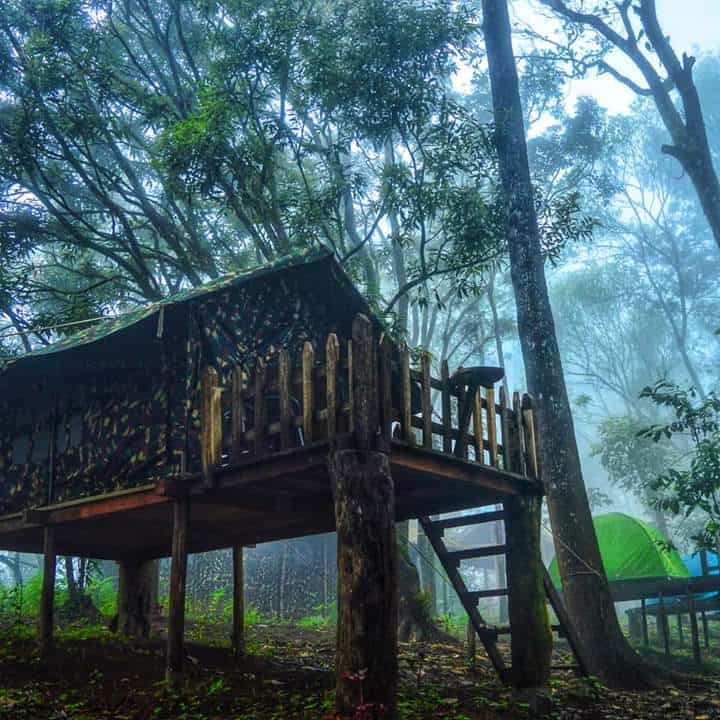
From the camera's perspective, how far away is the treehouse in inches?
287

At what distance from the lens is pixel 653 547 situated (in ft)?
63.0

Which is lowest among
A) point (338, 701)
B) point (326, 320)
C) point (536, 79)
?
point (338, 701)

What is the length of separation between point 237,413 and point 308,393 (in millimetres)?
990

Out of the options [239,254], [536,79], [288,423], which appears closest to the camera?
[288,423]

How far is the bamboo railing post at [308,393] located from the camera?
7652mm

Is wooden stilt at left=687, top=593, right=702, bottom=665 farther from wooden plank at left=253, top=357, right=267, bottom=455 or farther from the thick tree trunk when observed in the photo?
wooden plank at left=253, top=357, right=267, bottom=455

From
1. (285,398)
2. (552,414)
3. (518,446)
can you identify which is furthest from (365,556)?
(552,414)

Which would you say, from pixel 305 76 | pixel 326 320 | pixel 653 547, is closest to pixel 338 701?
pixel 326 320

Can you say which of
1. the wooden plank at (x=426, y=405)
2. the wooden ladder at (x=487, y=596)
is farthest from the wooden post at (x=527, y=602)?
the wooden plank at (x=426, y=405)

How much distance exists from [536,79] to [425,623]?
50.7ft

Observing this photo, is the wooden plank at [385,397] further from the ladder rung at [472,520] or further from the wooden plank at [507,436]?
the ladder rung at [472,520]

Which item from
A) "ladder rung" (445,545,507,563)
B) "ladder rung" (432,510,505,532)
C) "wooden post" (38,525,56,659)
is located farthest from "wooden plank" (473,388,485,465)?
"wooden post" (38,525,56,659)

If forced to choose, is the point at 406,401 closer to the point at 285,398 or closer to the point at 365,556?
the point at 285,398

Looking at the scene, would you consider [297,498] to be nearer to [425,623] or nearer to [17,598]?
[425,623]
